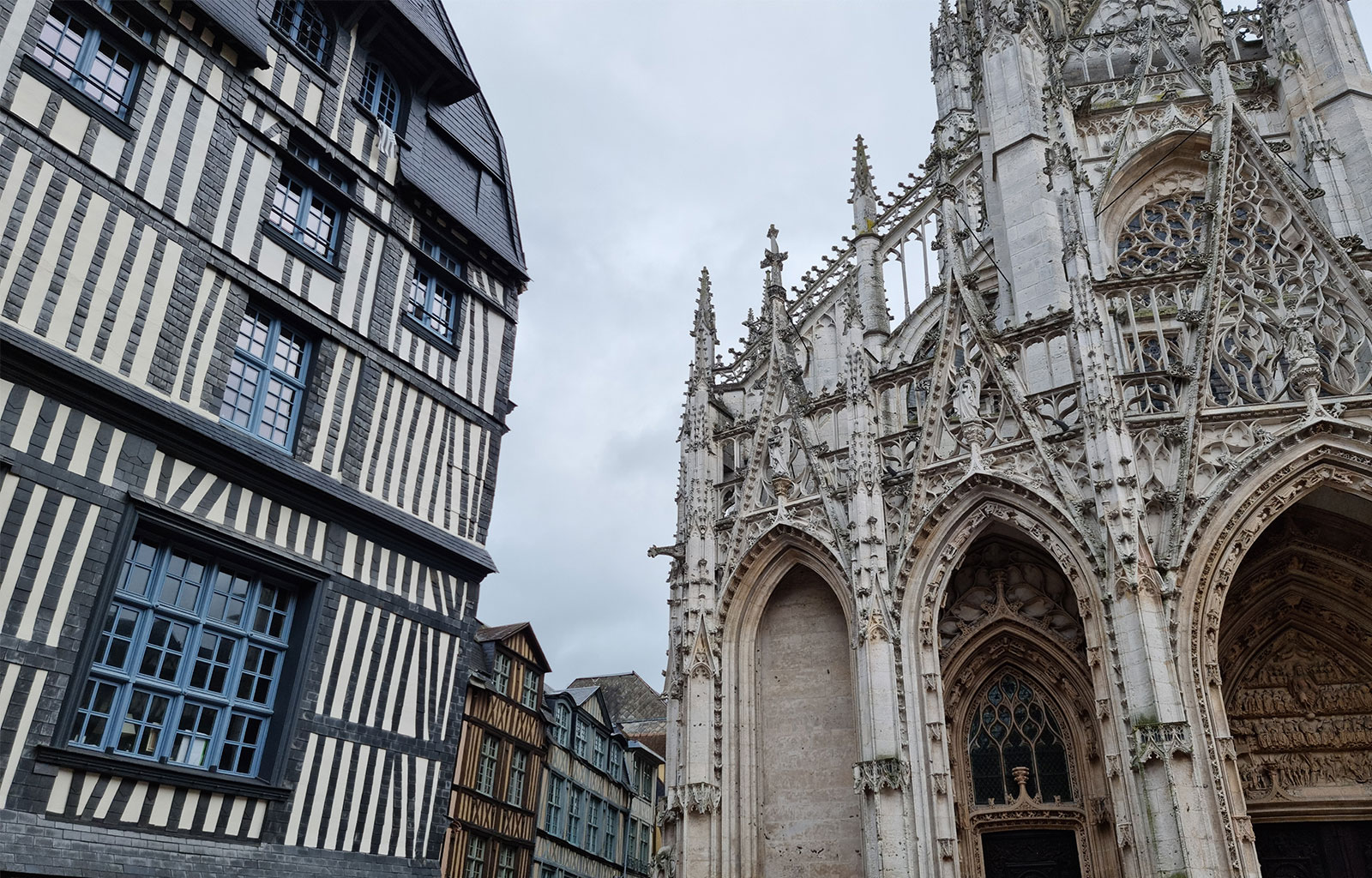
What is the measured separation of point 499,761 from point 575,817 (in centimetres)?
539

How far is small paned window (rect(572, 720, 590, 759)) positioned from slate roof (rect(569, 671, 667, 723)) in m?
10.9

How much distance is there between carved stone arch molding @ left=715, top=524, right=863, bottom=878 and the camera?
12672 millimetres

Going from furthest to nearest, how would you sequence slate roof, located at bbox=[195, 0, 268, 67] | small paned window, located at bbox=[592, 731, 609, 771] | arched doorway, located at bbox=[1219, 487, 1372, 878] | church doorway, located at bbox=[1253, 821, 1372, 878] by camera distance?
small paned window, located at bbox=[592, 731, 609, 771] < arched doorway, located at bbox=[1219, 487, 1372, 878] < church doorway, located at bbox=[1253, 821, 1372, 878] < slate roof, located at bbox=[195, 0, 268, 67]

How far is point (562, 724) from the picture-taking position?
87.0ft

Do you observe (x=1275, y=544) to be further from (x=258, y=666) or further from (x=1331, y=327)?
(x=258, y=666)

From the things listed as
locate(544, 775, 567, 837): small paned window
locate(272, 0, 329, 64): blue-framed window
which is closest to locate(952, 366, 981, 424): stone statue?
locate(272, 0, 329, 64): blue-framed window

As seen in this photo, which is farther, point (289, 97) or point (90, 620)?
point (289, 97)

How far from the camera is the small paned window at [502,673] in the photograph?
23048mm

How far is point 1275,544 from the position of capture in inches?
491

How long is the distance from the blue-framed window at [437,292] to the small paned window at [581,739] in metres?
16.5

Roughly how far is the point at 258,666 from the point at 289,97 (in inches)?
280

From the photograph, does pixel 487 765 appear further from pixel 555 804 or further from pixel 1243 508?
pixel 1243 508

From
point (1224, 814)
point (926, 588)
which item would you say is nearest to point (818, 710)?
point (926, 588)

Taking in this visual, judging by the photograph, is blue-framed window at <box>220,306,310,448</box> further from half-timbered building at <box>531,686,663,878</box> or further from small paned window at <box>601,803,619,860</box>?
small paned window at <box>601,803,619,860</box>
